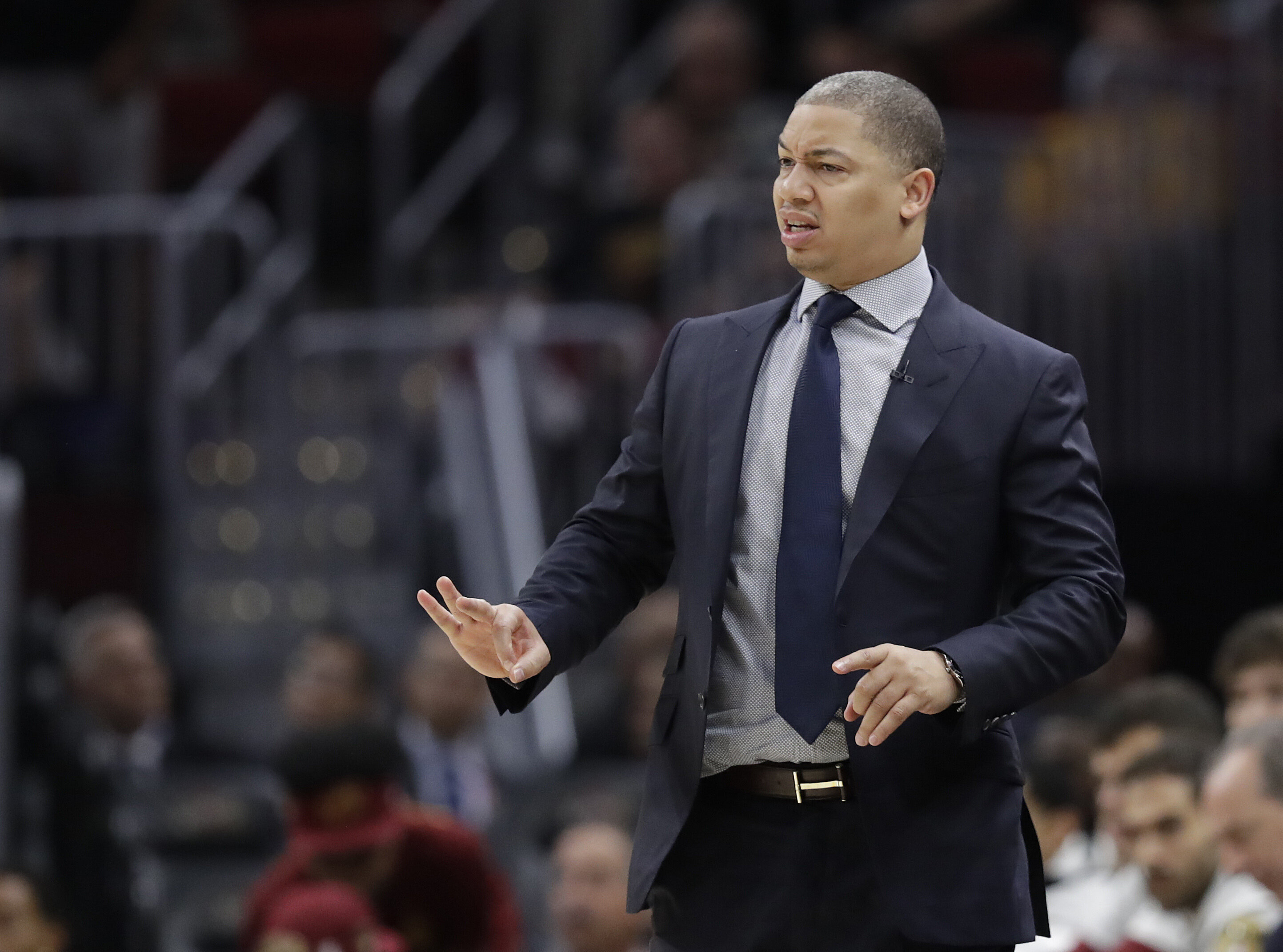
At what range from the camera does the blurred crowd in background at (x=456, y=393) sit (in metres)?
6.38

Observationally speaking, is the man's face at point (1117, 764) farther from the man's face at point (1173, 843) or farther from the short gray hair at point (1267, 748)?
the short gray hair at point (1267, 748)

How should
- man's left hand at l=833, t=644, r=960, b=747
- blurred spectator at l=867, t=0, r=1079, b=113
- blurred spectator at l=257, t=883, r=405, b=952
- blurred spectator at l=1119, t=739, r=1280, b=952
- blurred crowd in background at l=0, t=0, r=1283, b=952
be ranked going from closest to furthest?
man's left hand at l=833, t=644, r=960, b=747 → blurred spectator at l=1119, t=739, r=1280, b=952 → blurred spectator at l=257, t=883, r=405, b=952 → blurred crowd in background at l=0, t=0, r=1283, b=952 → blurred spectator at l=867, t=0, r=1079, b=113

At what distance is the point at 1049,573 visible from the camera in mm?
2877

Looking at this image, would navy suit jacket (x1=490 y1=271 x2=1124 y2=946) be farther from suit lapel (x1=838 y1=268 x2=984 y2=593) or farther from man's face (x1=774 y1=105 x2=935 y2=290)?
man's face (x1=774 y1=105 x2=935 y2=290)

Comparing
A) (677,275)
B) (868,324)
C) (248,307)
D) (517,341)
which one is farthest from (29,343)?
(868,324)

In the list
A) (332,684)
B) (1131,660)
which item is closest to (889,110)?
(1131,660)

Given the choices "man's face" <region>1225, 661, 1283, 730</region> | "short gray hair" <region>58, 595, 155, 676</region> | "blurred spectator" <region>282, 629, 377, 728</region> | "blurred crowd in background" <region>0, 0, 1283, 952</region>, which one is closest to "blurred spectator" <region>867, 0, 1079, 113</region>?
"blurred crowd in background" <region>0, 0, 1283, 952</region>

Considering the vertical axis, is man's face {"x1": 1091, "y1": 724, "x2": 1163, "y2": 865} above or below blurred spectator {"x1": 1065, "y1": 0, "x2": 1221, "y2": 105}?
below

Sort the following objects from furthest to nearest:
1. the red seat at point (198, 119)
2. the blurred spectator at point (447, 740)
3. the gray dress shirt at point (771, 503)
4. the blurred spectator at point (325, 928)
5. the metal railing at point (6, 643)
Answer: the red seat at point (198, 119), the blurred spectator at point (447, 740), the metal railing at point (6, 643), the blurred spectator at point (325, 928), the gray dress shirt at point (771, 503)

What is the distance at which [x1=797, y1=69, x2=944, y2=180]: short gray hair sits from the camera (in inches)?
117

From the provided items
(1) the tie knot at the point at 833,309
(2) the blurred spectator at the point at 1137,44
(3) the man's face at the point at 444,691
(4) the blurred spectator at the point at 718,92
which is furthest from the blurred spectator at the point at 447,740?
(1) the tie knot at the point at 833,309

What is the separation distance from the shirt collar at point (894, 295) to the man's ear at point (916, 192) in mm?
69

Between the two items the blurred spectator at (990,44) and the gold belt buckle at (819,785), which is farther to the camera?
the blurred spectator at (990,44)

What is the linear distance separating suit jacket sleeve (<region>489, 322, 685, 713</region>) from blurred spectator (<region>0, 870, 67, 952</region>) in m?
3.24
